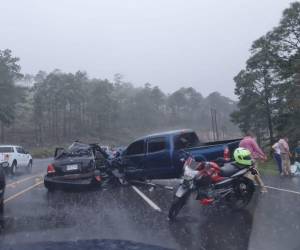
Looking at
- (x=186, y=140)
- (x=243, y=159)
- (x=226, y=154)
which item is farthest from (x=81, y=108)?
(x=243, y=159)

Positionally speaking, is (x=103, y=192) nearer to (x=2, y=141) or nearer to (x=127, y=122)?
(x=127, y=122)

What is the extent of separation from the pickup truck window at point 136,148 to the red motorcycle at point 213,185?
19.6 ft

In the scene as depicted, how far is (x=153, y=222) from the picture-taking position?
870 cm

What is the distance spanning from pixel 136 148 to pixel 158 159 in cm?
142

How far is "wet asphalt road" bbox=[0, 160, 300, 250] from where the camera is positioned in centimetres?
699

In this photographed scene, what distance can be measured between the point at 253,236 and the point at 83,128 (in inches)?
3089

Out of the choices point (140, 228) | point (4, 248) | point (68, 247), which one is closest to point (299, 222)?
point (140, 228)

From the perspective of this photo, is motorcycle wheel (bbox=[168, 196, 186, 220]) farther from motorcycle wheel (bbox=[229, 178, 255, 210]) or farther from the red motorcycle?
motorcycle wheel (bbox=[229, 178, 255, 210])

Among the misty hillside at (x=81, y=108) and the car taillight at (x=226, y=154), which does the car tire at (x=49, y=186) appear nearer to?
the car taillight at (x=226, y=154)

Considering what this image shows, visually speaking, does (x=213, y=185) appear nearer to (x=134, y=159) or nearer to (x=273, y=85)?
(x=134, y=159)

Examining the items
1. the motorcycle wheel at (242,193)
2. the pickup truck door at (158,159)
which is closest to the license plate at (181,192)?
the motorcycle wheel at (242,193)

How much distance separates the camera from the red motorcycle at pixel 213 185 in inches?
355

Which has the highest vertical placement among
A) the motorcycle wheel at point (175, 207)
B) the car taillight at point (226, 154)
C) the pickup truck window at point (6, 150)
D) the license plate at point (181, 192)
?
the pickup truck window at point (6, 150)

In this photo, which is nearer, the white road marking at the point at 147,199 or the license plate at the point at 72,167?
the white road marking at the point at 147,199
